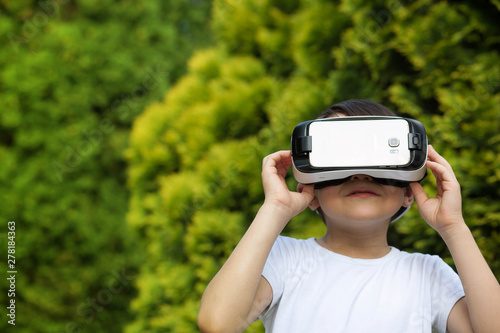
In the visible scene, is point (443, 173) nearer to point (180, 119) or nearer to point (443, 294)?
point (443, 294)

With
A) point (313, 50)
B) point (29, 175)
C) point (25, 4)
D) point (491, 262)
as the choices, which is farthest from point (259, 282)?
point (25, 4)

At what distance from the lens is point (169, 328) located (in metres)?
3.51

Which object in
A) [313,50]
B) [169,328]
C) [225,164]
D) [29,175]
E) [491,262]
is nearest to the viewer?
[491,262]

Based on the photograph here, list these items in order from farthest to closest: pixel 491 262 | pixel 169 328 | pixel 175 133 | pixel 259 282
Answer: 1. pixel 175 133
2. pixel 169 328
3. pixel 491 262
4. pixel 259 282

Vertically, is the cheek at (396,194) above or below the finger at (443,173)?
below

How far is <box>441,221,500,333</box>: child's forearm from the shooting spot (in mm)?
1324

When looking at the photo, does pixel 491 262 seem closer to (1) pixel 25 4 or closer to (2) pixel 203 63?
(2) pixel 203 63

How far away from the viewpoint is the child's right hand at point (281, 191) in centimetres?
150

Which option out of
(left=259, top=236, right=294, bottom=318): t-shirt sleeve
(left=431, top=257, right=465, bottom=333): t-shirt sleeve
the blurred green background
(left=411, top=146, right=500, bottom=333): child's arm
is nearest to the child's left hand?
(left=411, top=146, right=500, bottom=333): child's arm

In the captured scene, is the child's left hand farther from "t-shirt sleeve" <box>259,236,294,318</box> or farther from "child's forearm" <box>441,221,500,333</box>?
"t-shirt sleeve" <box>259,236,294,318</box>

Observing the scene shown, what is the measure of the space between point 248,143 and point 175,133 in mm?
1017

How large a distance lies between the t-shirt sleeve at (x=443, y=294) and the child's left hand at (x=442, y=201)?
136 millimetres

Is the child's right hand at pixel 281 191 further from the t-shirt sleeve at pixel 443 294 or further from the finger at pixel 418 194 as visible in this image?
the t-shirt sleeve at pixel 443 294

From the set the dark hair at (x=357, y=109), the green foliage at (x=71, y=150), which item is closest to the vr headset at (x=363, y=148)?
the dark hair at (x=357, y=109)
